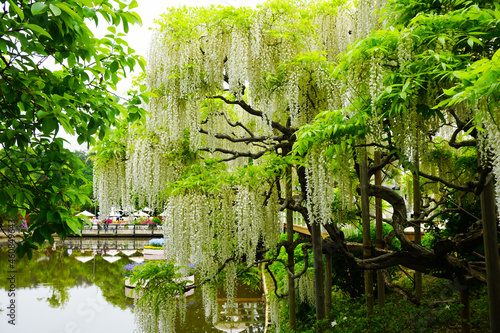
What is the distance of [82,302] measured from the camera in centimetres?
999

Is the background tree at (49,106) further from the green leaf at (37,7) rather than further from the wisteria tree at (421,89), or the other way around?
the wisteria tree at (421,89)

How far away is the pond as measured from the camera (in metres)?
8.11

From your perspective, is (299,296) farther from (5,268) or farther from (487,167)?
(5,268)

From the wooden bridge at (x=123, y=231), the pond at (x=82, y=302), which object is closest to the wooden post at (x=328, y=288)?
the pond at (x=82, y=302)

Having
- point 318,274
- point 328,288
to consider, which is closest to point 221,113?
point 318,274

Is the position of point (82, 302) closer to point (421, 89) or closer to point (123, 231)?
point (421, 89)

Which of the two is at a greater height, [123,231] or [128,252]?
[123,231]

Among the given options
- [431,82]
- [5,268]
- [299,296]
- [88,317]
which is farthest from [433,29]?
[5,268]

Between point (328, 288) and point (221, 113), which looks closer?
point (328, 288)

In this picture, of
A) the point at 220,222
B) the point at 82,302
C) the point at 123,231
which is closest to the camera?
the point at 220,222

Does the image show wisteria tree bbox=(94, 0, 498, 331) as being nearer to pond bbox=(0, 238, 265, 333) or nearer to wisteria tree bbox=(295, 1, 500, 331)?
wisteria tree bbox=(295, 1, 500, 331)

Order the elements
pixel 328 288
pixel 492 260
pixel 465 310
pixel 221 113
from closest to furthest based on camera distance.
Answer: pixel 492 260, pixel 465 310, pixel 328 288, pixel 221 113

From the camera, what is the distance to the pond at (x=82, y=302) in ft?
26.6

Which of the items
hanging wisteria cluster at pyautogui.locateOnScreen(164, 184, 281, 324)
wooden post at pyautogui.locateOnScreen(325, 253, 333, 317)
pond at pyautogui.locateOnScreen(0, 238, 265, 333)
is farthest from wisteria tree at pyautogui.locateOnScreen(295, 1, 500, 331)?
pond at pyautogui.locateOnScreen(0, 238, 265, 333)
